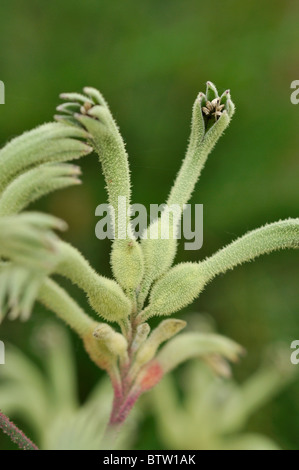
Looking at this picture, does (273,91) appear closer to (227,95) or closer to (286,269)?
(286,269)

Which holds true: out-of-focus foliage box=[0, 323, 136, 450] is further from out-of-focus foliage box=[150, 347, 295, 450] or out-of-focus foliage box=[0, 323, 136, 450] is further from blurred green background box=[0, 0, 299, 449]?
blurred green background box=[0, 0, 299, 449]

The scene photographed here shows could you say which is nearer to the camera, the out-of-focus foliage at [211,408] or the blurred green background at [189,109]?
the out-of-focus foliage at [211,408]

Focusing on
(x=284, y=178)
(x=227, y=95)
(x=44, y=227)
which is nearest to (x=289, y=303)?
(x=284, y=178)

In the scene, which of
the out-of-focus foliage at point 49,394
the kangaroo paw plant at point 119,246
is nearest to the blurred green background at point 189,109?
the out-of-focus foliage at point 49,394

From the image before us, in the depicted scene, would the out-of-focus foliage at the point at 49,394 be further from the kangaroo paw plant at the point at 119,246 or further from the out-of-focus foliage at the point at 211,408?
the kangaroo paw plant at the point at 119,246

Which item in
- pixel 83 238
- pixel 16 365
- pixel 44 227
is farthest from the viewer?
pixel 83 238

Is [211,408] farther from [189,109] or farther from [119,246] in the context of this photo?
[189,109]
